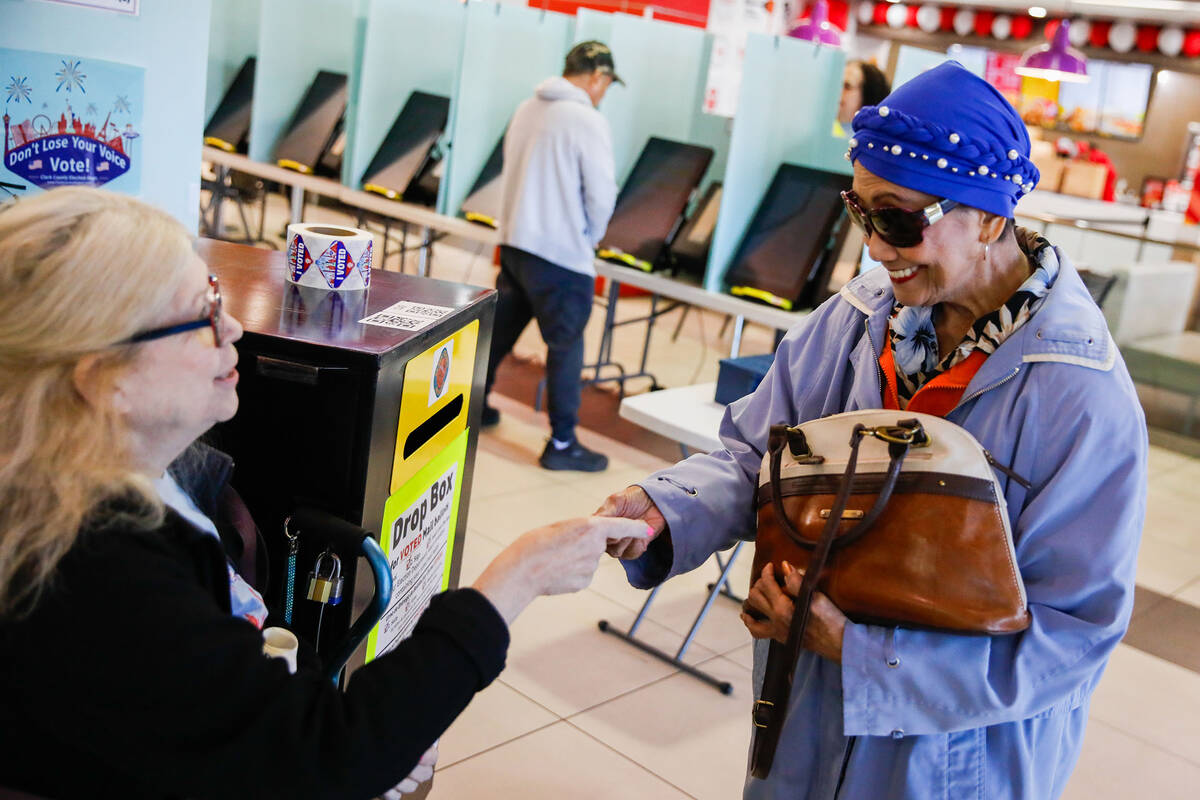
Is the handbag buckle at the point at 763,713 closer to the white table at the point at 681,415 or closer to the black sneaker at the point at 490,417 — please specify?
the white table at the point at 681,415

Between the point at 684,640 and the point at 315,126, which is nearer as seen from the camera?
the point at 684,640

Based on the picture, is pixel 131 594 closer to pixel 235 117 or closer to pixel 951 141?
pixel 951 141

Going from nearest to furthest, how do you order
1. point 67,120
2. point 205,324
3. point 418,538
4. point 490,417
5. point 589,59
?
point 205,324
point 418,538
point 67,120
point 589,59
point 490,417

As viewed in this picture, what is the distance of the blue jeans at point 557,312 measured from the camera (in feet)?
15.0

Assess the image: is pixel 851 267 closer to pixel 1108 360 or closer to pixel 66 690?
pixel 1108 360

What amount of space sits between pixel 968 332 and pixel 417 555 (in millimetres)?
842

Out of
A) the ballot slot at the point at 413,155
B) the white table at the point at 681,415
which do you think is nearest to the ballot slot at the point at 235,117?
the ballot slot at the point at 413,155

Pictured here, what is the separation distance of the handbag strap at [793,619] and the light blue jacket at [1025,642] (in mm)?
50

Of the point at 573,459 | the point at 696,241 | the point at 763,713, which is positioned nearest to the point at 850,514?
the point at 763,713

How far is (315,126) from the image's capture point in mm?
6820

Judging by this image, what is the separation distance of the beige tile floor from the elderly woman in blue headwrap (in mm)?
1240

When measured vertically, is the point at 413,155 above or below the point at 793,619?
above

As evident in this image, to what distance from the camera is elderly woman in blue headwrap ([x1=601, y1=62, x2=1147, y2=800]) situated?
1236mm

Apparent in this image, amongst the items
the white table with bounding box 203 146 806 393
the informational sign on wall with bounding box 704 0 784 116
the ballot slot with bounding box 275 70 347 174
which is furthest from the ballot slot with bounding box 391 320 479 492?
the ballot slot with bounding box 275 70 347 174
